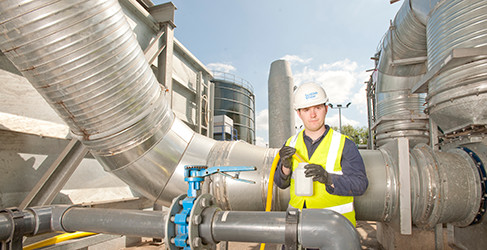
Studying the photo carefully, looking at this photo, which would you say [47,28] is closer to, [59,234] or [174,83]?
[59,234]

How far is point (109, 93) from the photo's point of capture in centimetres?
181

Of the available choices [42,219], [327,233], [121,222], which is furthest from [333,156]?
[42,219]

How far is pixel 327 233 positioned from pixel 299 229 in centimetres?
11

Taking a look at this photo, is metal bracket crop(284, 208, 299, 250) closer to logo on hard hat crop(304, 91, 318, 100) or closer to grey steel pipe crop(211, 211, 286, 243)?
grey steel pipe crop(211, 211, 286, 243)

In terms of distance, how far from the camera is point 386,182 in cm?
212

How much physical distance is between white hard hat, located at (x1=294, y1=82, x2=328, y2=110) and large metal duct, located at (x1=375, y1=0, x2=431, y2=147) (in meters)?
3.08

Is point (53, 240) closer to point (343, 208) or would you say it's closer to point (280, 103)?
point (343, 208)

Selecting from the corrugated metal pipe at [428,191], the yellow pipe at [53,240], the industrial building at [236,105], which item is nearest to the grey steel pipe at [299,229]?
the corrugated metal pipe at [428,191]

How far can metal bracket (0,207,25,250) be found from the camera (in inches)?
59.4

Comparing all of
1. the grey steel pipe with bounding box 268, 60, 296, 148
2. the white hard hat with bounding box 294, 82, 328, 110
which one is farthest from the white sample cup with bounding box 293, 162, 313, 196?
the grey steel pipe with bounding box 268, 60, 296, 148

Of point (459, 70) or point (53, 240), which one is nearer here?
point (459, 70)

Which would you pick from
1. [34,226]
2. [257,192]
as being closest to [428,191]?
[257,192]

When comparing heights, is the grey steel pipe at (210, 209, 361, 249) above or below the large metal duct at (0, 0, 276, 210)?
below

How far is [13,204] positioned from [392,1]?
5.83 metres
